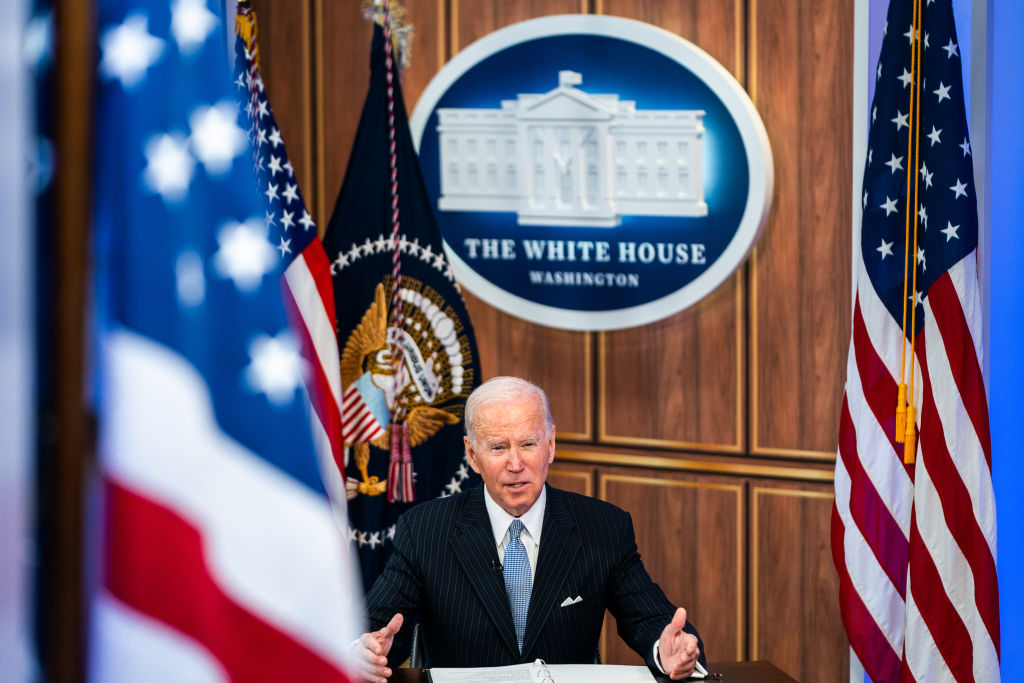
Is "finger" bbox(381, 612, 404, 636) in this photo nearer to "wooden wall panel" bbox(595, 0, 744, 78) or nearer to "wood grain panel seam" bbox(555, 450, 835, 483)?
"wood grain panel seam" bbox(555, 450, 835, 483)

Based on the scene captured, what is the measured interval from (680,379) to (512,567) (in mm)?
1485

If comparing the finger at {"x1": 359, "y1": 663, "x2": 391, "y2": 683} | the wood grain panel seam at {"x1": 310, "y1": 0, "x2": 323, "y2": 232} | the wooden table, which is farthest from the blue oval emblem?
the finger at {"x1": 359, "y1": 663, "x2": 391, "y2": 683}

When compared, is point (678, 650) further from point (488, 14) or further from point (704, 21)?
point (488, 14)

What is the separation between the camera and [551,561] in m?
2.87

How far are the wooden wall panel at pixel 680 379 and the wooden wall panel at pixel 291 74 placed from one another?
149 cm

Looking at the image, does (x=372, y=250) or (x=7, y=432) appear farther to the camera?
(x=372, y=250)

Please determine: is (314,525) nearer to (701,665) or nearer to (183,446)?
(183,446)

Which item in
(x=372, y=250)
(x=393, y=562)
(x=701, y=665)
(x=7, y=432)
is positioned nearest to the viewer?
(x=7, y=432)

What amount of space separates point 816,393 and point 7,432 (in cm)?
343

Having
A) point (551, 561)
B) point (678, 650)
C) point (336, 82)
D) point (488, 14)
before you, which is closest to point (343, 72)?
point (336, 82)

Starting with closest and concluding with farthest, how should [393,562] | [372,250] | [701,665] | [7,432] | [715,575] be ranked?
[7,432] → [701,665] → [393,562] → [372,250] → [715,575]

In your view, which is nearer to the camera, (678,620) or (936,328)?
(678,620)

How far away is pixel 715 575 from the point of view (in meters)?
4.17

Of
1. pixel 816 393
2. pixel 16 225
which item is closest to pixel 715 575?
pixel 816 393
